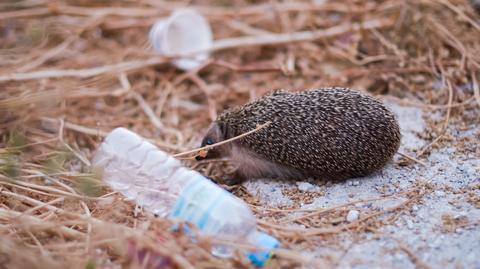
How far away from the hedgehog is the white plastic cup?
6.53 feet

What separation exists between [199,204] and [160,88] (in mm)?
2872

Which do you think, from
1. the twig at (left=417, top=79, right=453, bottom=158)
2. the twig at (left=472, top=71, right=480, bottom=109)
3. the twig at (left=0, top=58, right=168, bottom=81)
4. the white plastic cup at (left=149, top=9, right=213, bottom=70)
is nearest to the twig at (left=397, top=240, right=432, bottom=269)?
the twig at (left=417, top=79, right=453, bottom=158)

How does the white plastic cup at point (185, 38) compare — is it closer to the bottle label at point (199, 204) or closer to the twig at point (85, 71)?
the twig at point (85, 71)

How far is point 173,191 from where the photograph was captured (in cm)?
360

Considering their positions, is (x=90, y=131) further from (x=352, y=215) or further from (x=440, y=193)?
(x=440, y=193)

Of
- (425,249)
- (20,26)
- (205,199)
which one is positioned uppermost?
(20,26)

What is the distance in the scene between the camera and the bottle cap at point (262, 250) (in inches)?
119

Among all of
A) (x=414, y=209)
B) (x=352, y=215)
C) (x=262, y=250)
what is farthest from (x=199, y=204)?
(x=414, y=209)

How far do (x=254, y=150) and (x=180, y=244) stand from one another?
4.00 feet

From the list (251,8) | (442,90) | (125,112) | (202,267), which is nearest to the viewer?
(202,267)

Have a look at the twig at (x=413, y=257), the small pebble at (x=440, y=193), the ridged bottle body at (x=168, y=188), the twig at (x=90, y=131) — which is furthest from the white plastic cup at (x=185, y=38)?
the twig at (x=413, y=257)

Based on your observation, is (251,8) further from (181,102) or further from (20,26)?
(20,26)

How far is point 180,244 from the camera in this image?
3.04 meters

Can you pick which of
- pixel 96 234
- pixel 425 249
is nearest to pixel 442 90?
pixel 425 249
